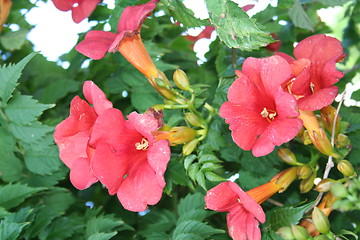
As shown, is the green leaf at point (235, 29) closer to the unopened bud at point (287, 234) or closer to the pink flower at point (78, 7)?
the unopened bud at point (287, 234)

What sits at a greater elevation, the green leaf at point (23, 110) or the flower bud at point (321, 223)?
the green leaf at point (23, 110)

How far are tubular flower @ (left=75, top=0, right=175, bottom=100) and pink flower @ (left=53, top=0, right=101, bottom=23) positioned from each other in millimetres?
220

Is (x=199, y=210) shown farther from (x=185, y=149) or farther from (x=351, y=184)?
(x=351, y=184)

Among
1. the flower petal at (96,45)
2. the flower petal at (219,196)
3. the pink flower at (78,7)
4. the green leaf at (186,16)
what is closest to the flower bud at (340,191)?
the flower petal at (219,196)

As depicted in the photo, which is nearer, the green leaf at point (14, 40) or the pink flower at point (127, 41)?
the pink flower at point (127, 41)

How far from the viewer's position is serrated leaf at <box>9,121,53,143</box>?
50.2 inches

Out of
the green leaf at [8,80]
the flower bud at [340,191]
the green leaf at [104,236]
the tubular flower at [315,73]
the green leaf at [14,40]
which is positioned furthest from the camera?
the green leaf at [14,40]

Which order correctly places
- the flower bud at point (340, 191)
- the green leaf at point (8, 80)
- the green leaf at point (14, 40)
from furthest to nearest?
the green leaf at point (14, 40) → the green leaf at point (8, 80) → the flower bud at point (340, 191)

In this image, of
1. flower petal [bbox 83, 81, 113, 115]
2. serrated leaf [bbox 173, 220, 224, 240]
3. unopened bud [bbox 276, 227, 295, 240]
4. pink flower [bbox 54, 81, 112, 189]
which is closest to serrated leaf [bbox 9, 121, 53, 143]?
pink flower [bbox 54, 81, 112, 189]

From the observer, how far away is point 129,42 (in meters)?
1.21

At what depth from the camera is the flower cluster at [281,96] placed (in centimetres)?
95

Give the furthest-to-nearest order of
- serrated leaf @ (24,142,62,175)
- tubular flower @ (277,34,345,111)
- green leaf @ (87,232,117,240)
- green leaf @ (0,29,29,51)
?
green leaf @ (0,29,29,51) → serrated leaf @ (24,142,62,175) → green leaf @ (87,232,117,240) → tubular flower @ (277,34,345,111)

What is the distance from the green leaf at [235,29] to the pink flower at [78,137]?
28cm

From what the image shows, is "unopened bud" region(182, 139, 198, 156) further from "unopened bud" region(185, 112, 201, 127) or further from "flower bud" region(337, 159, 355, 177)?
"flower bud" region(337, 159, 355, 177)
